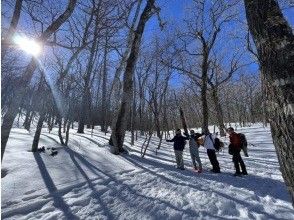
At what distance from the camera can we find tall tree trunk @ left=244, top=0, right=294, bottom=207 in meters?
2.61

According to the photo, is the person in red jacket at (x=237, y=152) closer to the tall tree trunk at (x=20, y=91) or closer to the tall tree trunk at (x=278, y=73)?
the tall tree trunk at (x=20, y=91)

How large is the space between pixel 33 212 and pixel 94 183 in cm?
268

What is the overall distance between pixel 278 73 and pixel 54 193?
6672 mm

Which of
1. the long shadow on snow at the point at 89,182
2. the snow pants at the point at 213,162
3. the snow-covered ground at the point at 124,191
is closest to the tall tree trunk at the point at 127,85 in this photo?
the snow-covered ground at the point at 124,191

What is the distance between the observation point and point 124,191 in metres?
8.65

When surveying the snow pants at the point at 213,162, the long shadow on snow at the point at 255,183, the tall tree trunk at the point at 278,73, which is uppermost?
the tall tree trunk at the point at 278,73

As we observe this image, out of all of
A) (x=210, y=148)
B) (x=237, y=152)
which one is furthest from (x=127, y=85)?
(x=237, y=152)

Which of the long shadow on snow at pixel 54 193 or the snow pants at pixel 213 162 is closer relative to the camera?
the long shadow on snow at pixel 54 193

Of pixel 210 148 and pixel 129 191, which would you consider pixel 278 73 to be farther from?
pixel 210 148

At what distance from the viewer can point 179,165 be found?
43.4 feet

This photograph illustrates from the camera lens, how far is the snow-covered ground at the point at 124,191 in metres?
6.81

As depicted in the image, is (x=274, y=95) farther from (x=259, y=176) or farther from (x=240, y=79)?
(x=240, y=79)

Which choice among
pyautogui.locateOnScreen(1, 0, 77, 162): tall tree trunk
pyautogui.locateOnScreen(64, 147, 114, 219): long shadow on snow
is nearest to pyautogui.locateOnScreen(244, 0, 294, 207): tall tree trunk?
pyautogui.locateOnScreen(64, 147, 114, 219): long shadow on snow

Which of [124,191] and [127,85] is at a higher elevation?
[127,85]
